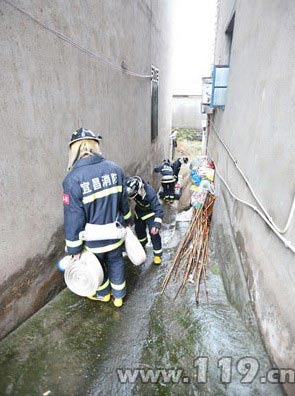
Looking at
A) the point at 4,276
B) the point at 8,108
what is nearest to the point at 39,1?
the point at 8,108

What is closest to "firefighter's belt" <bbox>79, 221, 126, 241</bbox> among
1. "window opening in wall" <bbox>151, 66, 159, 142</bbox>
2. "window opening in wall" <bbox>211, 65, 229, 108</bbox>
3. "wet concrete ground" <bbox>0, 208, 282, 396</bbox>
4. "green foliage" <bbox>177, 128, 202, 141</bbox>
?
"wet concrete ground" <bbox>0, 208, 282, 396</bbox>

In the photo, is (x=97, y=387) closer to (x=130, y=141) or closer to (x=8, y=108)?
(x=8, y=108)

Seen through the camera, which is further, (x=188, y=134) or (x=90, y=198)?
(x=188, y=134)

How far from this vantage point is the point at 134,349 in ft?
7.74

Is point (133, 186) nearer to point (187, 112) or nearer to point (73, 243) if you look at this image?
point (73, 243)

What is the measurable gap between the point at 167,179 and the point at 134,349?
5788mm

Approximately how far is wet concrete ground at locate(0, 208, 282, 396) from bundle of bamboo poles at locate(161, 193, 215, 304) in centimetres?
44

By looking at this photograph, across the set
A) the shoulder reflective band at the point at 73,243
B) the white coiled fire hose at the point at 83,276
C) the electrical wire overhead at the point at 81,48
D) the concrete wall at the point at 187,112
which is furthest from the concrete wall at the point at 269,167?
the concrete wall at the point at 187,112

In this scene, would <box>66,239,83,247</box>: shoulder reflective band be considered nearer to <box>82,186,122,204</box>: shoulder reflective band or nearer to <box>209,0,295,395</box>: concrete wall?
<box>82,186,122,204</box>: shoulder reflective band

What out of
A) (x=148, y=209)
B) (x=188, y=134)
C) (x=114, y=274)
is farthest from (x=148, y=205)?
(x=188, y=134)

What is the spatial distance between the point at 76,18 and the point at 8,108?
70.8 inches

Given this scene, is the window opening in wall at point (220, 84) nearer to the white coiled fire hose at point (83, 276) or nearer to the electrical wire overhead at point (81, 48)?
the electrical wire overhead at point (81, 48)

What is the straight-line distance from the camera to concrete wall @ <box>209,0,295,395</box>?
1828mm

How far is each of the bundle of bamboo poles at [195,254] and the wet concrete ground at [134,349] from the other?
0.44 meters
